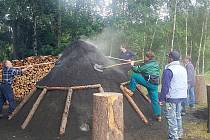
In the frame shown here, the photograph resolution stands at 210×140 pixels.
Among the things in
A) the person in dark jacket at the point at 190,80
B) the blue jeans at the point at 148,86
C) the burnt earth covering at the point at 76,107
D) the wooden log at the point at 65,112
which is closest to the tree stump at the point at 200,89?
the person in dark jacket at the point at 190,80

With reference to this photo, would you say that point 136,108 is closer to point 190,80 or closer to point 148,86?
point 148,86

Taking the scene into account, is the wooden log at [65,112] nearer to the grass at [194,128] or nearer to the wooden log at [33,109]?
the wooden log at [33,109]

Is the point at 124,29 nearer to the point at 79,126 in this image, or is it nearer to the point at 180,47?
the point at 180,47

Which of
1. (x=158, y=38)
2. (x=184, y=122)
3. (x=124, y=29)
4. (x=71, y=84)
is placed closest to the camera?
(x=71, y=84)

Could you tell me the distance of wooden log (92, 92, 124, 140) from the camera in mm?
6004

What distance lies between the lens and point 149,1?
2219 centimetres

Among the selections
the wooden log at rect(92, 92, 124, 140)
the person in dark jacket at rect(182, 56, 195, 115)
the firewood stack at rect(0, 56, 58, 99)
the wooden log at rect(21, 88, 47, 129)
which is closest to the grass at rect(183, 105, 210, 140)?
the person in dark jacket at rect(182, 56, 195, 115)

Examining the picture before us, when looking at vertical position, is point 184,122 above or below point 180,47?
below

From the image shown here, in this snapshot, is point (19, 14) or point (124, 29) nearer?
point (19, 14)

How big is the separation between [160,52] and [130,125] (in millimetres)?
17313

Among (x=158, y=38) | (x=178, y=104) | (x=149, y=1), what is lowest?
(x=178, y=104)

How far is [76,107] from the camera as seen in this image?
9117 millimetres

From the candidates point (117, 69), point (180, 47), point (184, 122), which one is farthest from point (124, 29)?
point (184, 122)

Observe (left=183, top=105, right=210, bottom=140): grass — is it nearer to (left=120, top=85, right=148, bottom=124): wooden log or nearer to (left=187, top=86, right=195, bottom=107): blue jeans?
(left=187, top=86, right=195, bottom=107): blue jeans
